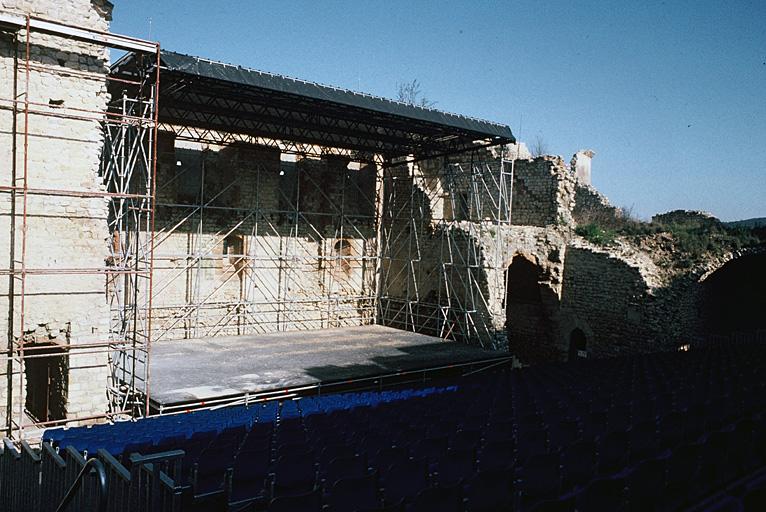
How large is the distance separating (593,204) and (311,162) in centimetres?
992

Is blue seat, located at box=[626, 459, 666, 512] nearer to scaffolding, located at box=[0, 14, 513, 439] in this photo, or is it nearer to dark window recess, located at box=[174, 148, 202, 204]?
scaffolding, located at box=[0, 14, 513, 439]

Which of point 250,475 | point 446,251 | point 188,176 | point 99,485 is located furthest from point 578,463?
point 188,176

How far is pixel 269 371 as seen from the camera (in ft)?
39.8

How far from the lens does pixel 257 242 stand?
17.6 meters

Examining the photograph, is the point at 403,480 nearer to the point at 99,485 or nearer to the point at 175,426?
the point at 99,485

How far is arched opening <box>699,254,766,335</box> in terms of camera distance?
52.0 feet

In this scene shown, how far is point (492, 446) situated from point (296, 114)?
1220 centimetres

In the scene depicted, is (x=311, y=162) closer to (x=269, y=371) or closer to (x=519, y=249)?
(x=519, y=249)

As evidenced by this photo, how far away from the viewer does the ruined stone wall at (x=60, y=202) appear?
8.80m

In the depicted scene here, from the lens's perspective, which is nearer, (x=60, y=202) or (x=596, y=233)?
(x=60, y=202)

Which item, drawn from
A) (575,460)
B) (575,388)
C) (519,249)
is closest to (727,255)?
(519,249)

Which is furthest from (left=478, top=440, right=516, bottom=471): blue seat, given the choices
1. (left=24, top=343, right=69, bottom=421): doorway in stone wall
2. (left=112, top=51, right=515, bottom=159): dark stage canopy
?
(left=112, top=51, right=515, bottom=159): dark stage canopy

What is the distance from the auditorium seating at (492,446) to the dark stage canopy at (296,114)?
665 centimetres

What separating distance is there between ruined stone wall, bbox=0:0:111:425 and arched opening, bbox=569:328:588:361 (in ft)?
41.5
